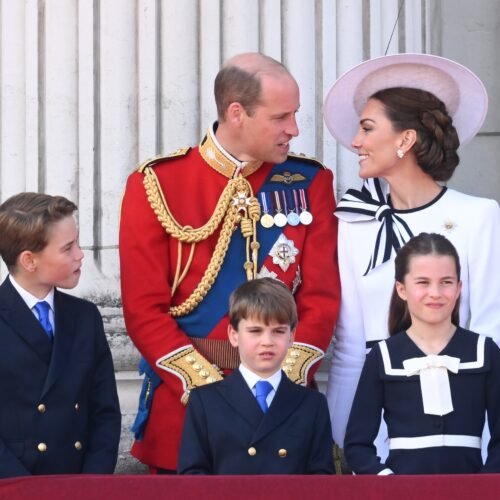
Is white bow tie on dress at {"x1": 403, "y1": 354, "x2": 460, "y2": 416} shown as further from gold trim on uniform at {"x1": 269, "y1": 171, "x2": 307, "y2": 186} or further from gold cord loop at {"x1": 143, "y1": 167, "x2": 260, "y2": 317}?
gold trim on uniform at {"x1": 269, "y1": 171, "x2": 307, "y2": 186}

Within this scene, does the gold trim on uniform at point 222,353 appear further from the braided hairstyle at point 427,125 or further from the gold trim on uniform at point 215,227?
the braided hairstyle at point 427,125

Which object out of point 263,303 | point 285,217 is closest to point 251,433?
point 263,303

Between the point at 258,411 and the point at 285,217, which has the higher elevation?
the point at 285,217

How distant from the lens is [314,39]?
5.70m

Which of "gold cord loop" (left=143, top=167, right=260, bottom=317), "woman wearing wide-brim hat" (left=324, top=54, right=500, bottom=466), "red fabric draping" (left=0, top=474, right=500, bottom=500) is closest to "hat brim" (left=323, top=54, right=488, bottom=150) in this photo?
"woman wearing wide-brim hat" (left=324, top=54, right=500, bottom=466)

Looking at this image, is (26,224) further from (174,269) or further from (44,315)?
(174,269)

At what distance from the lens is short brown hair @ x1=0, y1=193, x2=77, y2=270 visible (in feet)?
14.8

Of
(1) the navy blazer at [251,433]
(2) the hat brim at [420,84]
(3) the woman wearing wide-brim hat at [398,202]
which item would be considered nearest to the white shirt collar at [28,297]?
(1) the navy blazer at [251,433]

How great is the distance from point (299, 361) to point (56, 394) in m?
0.73

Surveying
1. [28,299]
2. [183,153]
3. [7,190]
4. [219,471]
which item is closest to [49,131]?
[7,190]

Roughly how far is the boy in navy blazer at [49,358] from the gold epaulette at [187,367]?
172 millimetres

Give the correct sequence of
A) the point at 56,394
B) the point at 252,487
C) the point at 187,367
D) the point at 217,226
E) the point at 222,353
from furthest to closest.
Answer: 1. the point at 217,226
2. the point at 222,353
3. the point at 187,367
4. the point at 56,394
5. the point at 252,487

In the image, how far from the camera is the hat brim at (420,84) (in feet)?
16.0

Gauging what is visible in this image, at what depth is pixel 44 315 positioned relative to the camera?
14.8 ft
